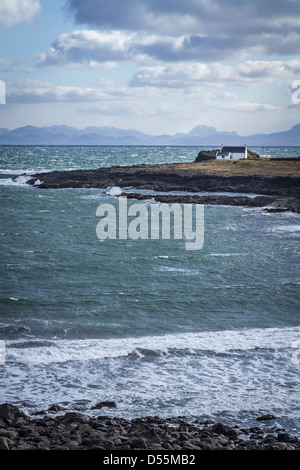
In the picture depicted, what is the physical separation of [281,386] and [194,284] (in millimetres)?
11702

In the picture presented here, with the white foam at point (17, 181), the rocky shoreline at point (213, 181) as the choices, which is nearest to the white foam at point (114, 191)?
the rocky shoreline at point (213, 181)

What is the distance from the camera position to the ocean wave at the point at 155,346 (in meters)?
17.6

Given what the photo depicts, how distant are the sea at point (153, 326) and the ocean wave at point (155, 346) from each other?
4 cm

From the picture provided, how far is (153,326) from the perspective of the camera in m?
20.9

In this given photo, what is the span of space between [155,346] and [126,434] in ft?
22.0

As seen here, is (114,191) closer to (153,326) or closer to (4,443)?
(153,326)

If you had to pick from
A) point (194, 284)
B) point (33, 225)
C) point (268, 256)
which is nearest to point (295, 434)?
point (194, 284)

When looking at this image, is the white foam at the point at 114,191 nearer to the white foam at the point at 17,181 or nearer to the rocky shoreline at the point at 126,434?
the white foam at the point at 17,181

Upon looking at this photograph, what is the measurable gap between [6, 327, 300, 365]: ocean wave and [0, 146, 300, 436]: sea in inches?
1.5

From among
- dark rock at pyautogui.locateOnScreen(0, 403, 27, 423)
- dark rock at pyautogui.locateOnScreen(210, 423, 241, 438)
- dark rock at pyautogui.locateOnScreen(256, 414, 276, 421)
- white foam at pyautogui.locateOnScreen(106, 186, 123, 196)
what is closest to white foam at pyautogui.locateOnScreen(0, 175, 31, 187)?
white foam at pyautogui.locateOnScreen(106, 186, 123, 196)

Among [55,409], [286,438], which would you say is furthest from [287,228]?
[55,409]

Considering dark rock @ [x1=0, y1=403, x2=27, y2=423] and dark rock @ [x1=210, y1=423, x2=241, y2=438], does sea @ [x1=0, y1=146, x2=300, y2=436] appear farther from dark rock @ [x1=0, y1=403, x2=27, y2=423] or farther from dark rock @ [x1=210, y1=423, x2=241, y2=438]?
dark rock @ [x1=210, y1=423, x2=241, y2=438]

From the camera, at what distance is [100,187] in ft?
257

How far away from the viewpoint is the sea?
14789mm
